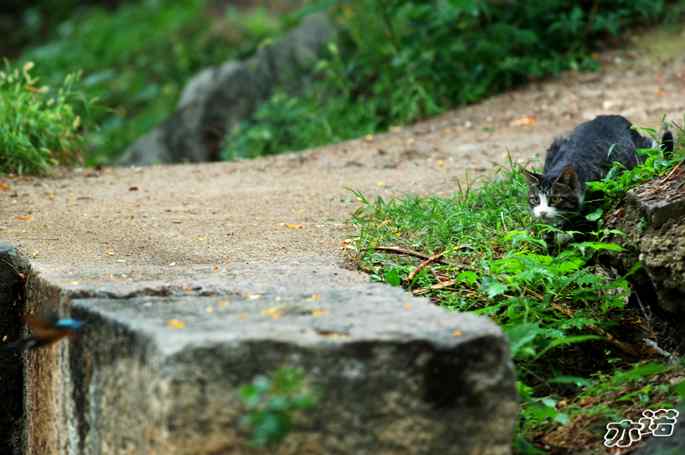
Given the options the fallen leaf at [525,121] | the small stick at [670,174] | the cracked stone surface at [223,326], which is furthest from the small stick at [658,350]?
the fallen leaf at [525,121]

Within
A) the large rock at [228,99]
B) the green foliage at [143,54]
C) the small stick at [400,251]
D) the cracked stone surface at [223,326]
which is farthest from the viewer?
the green foliage at [143,54]

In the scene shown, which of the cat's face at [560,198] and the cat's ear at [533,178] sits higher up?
the cat's ear at [533,178]

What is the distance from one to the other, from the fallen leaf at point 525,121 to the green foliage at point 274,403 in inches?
189

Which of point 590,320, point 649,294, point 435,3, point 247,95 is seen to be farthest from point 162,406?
point 247,95


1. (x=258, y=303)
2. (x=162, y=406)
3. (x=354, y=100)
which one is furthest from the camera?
(x=354, y=100)

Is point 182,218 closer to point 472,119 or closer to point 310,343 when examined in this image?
point 310,343

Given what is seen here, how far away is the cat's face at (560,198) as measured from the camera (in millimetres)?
4285

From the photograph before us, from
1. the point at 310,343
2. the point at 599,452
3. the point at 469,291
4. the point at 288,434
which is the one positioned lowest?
the point at 599,452

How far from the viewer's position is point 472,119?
739cm

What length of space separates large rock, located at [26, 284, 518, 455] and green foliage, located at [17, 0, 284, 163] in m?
7.47

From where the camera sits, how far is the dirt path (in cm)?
394

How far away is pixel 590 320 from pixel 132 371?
184cm

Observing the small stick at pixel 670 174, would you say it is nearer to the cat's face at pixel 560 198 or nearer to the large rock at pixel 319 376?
the cat's face at pixel 560 198

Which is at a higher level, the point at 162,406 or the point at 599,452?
the point at 162,406
